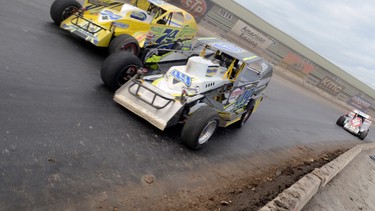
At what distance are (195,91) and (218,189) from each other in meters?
2.15

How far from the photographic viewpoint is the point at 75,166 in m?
4.47

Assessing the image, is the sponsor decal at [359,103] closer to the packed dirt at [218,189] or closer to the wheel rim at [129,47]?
the packed dirt at [218,189]

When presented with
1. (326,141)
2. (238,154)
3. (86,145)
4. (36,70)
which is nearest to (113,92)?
(36,70)


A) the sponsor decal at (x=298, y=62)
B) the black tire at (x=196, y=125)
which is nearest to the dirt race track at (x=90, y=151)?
the black tire at (x=196, y=125)

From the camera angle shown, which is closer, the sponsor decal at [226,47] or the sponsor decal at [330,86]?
the sponsor decal at [226,47]

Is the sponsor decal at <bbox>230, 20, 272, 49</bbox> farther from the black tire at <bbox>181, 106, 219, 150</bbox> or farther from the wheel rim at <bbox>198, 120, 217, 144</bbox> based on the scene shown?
the black tire at <bbox>181, 106, 219, 150</bbox>

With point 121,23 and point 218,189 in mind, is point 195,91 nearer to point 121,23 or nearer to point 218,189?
point 218,189

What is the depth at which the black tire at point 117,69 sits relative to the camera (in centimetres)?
709

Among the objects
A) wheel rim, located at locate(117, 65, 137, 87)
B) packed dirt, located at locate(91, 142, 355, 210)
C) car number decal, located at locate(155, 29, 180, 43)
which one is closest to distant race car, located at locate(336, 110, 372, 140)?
packed dirt, located at locate(91, 142, 355, 210)

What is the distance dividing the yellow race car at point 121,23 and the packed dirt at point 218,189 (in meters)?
4.18

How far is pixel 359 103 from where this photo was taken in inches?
1235

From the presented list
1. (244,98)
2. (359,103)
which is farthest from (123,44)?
(359,103)

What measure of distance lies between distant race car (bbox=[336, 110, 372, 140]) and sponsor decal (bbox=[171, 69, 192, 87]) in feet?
44.4

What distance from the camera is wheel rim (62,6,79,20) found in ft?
31.8
